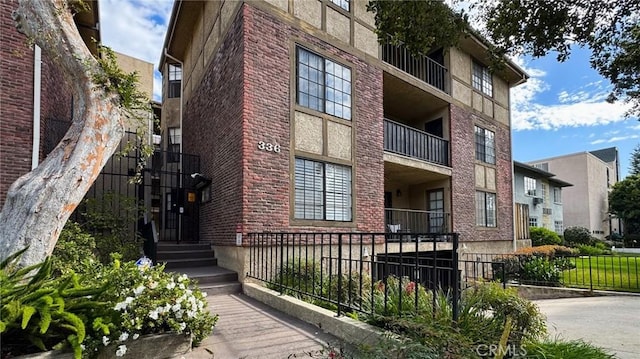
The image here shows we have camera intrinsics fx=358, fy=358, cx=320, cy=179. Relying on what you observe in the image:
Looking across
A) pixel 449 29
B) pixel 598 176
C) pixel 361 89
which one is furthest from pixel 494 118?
pixel 598 176

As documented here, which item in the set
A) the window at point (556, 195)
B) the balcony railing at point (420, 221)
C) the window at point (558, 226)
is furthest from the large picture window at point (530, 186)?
the balcony railing at point (420, 221)

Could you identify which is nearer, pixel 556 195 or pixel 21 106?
pixel 21 106

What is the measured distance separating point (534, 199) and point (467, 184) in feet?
36.7

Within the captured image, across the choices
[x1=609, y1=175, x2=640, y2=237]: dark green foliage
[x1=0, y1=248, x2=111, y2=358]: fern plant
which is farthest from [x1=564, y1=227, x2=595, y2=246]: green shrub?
[x1=0, y1=248, x2=111, y2=358]: fern plant

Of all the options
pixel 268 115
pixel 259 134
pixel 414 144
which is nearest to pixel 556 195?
pixel 414 144

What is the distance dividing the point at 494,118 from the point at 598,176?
3037 cm

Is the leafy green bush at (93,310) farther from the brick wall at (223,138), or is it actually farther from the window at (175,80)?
the window at (175,80)

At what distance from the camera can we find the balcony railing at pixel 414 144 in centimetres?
1122

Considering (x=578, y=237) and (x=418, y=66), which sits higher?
(x=418, y=66)

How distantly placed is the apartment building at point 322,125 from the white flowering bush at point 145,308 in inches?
142

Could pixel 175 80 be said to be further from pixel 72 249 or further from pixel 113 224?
pixel 72 249

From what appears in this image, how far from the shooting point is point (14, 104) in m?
7.12

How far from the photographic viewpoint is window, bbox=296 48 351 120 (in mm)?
8906

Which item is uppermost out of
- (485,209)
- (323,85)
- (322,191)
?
(323,85)
